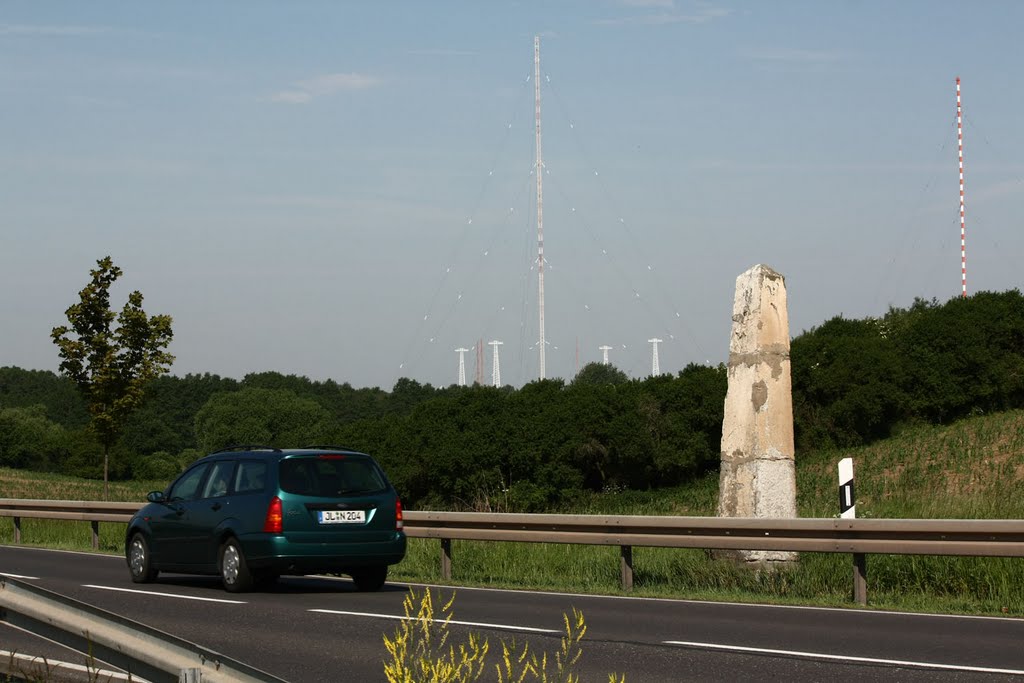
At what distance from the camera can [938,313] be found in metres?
57.0

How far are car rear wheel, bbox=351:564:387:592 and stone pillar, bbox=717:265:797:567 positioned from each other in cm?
416

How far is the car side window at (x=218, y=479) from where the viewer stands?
15.9m

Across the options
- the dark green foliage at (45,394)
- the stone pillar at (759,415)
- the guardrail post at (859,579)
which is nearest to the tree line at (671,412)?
the stone pillar at (759,415)

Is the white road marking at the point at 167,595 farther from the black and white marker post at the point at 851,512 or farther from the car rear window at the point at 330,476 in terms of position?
the black and white marker post at the point at 851,512

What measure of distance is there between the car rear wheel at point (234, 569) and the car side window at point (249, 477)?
0.59m

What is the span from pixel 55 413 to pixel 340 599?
157 metres

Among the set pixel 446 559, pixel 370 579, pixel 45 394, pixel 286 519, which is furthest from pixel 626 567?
pixel 45 394

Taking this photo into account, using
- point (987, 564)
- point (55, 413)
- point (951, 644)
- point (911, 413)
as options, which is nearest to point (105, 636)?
point (951, 644)

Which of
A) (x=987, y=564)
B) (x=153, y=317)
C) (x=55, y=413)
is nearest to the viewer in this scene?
(x=987, y=564)

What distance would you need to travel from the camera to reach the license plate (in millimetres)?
15062

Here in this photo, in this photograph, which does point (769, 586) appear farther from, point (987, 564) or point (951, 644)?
point (951, 644)

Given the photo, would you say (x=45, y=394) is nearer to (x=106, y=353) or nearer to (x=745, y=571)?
(x=106, y=353)

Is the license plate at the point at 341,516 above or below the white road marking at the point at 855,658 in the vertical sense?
above

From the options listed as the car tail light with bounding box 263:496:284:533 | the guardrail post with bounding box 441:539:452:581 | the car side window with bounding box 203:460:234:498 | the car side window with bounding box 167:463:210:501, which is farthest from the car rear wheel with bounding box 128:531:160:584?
the guardrail post with bounding box 441:539:452:581
